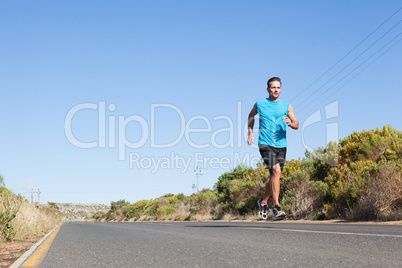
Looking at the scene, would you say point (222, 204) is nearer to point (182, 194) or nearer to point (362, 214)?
point (362, 214)

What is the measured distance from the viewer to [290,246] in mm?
5129

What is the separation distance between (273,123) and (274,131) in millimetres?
162

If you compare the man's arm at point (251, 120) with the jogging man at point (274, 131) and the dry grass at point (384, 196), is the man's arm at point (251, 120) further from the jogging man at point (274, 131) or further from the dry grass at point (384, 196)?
the dry grass at point (384, 196)

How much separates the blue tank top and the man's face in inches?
5.7

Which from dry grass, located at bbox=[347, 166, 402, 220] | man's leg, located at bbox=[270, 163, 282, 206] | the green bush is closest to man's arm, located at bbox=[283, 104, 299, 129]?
man's leg, located at bbox=[270, 163, 282, 206]

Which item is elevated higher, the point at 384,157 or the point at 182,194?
the point at 384,157

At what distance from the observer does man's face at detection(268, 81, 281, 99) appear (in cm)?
813

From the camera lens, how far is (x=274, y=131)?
26.8 feet

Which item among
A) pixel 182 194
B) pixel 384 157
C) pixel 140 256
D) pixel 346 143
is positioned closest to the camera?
pixel 140 256

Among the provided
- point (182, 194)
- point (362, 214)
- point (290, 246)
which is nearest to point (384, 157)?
point (362, 214)

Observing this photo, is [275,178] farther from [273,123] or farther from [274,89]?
[274,89]

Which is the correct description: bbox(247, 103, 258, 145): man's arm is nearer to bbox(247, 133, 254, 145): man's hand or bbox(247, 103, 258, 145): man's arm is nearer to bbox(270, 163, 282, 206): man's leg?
bbox(247, 133, 254, 145): man's hand

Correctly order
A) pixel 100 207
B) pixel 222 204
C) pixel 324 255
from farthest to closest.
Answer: pixel 100 207, pixel 222 204, pixel 324 255

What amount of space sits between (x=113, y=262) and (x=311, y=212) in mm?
11935
